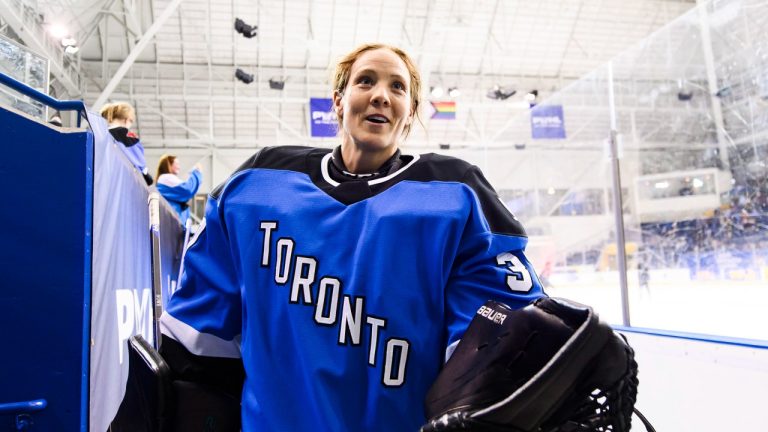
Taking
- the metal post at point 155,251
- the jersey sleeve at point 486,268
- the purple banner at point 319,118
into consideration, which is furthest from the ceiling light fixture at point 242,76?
the jersey sleeve at point 486,268

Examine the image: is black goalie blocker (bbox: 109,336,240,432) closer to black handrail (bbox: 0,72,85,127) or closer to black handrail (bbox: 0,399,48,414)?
black handrail (bbox: 0,399,48,414)

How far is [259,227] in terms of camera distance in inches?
37.4

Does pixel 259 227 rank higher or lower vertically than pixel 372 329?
higher

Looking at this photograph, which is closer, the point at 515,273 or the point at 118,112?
the point at 515,273

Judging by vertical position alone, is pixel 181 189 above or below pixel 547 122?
below

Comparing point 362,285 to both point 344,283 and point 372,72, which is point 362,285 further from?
point 372,72

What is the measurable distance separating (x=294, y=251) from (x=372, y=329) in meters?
0.18

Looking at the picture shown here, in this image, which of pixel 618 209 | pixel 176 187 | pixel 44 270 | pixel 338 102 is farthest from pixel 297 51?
pixel 338 102

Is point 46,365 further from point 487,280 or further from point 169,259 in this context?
point 169,259

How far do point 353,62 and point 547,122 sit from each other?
370 centimetres

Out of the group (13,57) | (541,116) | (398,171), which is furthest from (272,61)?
(398,171)

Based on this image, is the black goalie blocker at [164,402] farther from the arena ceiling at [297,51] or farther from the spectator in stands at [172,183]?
the arena ceiling at [297,51]

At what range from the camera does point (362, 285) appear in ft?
2.91

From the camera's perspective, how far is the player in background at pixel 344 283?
0.87 metres
